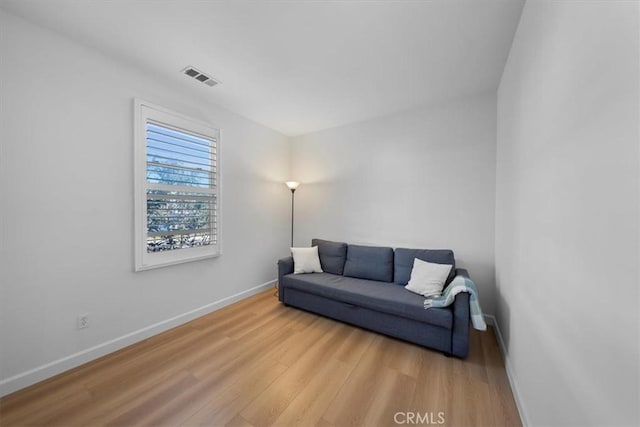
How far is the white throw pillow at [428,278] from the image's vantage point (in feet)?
7.72

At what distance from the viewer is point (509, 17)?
1.58m

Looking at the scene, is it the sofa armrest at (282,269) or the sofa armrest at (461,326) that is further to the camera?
the sofa armrest at (282,269)

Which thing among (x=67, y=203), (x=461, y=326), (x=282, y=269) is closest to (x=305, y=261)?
(x=282, y=269)

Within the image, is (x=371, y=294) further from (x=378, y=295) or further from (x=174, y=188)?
(x=174, y=188)

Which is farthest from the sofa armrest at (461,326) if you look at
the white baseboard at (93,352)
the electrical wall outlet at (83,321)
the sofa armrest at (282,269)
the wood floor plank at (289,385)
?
the electrical wall outlet at (83,321)

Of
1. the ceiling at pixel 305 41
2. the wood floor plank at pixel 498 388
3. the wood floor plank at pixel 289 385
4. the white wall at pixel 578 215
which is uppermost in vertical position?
the ceiling at pixel 305 41

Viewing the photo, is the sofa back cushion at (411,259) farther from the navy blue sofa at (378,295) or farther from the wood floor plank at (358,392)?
the wood floor plank at (358,392)

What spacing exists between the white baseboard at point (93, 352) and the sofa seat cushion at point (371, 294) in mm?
1081

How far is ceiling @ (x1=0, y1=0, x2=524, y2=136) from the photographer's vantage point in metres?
1.54

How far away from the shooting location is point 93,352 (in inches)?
76.0

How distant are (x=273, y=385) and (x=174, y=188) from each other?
2127mm

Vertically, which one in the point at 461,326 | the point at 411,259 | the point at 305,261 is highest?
the point at 411,259

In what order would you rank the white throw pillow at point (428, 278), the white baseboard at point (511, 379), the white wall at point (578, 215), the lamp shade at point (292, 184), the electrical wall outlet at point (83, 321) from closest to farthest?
the white wall at point (578, 215) < the white baseboard at point (511, 379) < the electrical wall outlet at point (83, 321) < the white throw pillow at point (428, 278) < the lamp shade at point (292, 184)

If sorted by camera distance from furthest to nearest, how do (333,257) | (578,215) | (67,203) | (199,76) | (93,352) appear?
(333,257)
(199,76)
(93,352)
(67,203)
(578,215)
